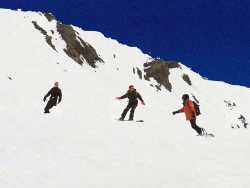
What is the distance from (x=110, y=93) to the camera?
54062mm

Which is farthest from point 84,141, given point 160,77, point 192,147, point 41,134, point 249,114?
point 249,114

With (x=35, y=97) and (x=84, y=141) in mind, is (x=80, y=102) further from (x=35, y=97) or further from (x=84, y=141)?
(x=84, y=141)

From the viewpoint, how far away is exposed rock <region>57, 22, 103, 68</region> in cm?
6694

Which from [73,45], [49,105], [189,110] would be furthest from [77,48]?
[189,110]

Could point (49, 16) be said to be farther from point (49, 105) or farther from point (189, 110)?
point (189, 110)

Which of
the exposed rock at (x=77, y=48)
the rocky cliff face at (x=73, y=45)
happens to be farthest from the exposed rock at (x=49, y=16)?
the exposed rock at (x=77, y=48)

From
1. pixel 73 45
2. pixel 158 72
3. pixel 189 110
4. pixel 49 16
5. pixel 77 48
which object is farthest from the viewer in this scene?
pixel 158 72

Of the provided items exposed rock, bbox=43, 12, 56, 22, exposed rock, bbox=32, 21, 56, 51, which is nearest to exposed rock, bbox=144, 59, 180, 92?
exposed rock, bbox=43, 12, 56, 22

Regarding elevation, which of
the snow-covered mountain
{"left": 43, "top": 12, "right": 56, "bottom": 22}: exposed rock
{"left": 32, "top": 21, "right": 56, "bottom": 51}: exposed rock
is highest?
{"left": 43, "top": 12, "right": 56, "bottom": 22}: exposed rock

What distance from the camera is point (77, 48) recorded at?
230 ft

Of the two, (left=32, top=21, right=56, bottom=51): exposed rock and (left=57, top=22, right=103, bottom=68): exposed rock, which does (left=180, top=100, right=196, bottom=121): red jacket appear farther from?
(left=57, top=22, right=103, bottom=68): exposed rock

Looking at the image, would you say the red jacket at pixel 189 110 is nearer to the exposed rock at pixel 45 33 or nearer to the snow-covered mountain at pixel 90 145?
the snow-covered mountain at pixel 90 145

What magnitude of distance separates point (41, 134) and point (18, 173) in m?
6.10

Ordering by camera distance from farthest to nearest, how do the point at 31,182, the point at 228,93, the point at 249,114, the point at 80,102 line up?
the point at 228,93 → the point at 249,114 → the point at 80,102 → the point at 31,182
